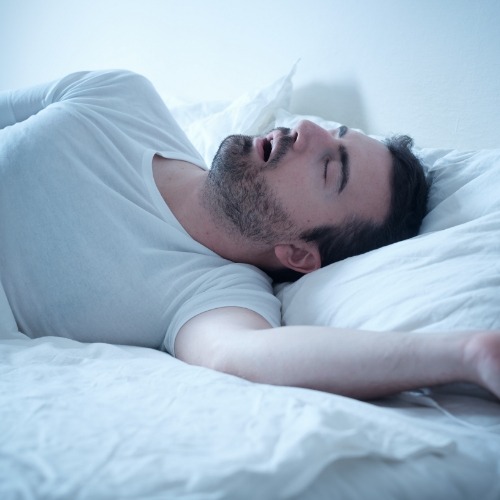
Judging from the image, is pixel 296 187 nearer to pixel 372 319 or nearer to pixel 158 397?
pixel 372 319

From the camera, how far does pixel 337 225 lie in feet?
3.31

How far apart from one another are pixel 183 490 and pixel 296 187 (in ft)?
2.32

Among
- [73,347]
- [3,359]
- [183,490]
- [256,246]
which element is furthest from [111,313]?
[183,490]

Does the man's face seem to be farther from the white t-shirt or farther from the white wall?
the white wall

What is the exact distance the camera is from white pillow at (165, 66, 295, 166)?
1.45 meters

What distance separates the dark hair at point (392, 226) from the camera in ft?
3.29

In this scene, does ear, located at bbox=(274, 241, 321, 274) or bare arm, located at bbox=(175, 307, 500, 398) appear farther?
ear, located at bbox=(274, 241, 321, 274)

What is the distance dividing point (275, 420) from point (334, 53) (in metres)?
1.21

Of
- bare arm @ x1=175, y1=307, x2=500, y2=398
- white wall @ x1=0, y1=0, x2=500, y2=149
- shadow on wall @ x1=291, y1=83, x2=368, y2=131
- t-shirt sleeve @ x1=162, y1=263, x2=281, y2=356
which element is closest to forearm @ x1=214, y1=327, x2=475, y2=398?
bare arm @ x1=175, y1=307, x2=500, y2=398

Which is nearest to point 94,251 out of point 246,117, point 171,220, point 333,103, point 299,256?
point 171,220

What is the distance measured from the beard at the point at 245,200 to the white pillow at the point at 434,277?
0.47 ft

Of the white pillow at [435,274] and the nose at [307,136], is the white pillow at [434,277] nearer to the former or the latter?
the white pillow at [435,274]

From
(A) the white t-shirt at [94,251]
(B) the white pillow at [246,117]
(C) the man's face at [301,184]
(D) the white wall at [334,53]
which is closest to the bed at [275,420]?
(A) the white t-shirt at [94,251]

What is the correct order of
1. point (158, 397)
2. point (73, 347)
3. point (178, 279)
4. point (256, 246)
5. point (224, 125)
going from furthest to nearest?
point (224, 125)
point (256, 246)
point (178, 279)
point (73, 347)
point (158, 397)
